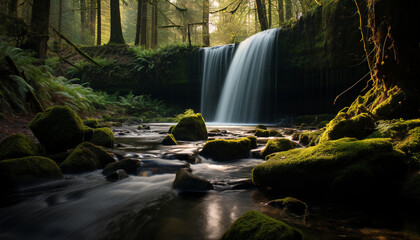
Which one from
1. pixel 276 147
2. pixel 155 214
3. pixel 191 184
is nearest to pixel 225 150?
pixel 276 147

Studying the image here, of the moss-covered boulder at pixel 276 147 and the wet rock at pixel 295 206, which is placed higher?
the moss-covered boulder at pixel 276 147

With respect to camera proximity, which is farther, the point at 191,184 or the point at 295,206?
the point at 191,184

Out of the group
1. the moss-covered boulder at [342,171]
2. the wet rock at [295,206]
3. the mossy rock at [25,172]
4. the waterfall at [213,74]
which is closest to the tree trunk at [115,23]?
the waterfall at [213,74]

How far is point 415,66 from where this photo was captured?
3.56 m

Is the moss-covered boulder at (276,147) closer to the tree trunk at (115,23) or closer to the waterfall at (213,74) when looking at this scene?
the waterfall at (213,74)

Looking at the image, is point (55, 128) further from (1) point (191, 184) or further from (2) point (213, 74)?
(2) point (213, 74)

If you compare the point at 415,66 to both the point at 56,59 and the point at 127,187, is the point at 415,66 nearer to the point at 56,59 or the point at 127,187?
the point at 127,187

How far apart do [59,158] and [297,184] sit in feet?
11.5

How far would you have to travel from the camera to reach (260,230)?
153 cm

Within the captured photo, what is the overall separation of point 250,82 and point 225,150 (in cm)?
936

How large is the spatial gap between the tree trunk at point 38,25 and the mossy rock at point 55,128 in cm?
652

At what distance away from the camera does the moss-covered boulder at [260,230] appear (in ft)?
4.91

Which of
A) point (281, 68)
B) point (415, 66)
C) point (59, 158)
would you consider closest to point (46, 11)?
point (59, 158)

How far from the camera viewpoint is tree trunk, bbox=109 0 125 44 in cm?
1647
